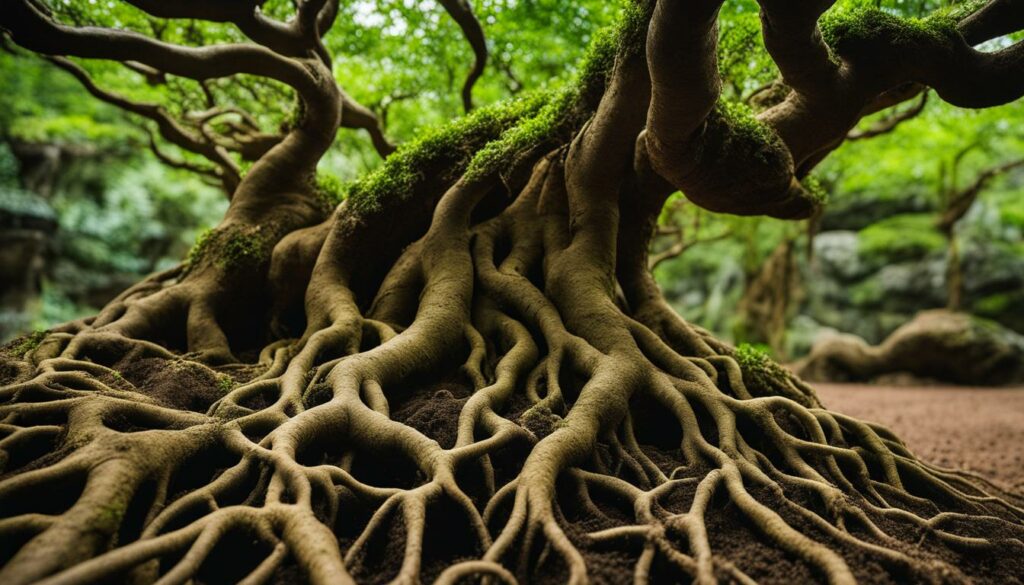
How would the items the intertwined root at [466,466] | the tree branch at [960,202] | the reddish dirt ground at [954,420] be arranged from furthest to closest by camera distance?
the tree branch at [960,202]
the reddish dirt ground at [954,420]
the intertwined root at [466,466]

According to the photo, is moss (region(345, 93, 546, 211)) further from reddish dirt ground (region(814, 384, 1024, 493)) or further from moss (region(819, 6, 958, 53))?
reddish dirt ground (region(814, 384, 1024, 493))

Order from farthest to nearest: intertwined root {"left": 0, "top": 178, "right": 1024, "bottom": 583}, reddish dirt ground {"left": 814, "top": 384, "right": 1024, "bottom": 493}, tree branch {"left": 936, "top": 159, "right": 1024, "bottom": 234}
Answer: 1. tree branch {"left": 936, "top": 159, "right": 1024, "bottom": 234}
2. reddish dirt ground {"left": 814, "top": 384, "right": 1024, "bottom": 493}
3. intertwined root {"left": 0, "top": 178, "right": 1024, "bottom": 583}

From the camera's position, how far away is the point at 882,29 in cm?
312

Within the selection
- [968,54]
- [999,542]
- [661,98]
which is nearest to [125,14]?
[661,98]

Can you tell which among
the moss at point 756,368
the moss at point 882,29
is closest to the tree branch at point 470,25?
the moss at point 882,29

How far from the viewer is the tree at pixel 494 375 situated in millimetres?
2189

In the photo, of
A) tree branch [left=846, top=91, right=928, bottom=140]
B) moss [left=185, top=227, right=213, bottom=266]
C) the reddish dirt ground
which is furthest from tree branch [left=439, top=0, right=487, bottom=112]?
the reddish dirt ground

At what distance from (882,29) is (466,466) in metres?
3.68

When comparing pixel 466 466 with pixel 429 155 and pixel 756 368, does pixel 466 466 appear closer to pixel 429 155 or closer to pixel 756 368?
pixel 756 368

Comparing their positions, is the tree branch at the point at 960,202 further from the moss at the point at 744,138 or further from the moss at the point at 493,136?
the moss at the point at 493,136

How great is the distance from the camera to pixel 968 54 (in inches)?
118

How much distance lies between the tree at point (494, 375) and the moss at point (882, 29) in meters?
0.02

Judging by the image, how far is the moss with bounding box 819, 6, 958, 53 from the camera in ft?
10.1

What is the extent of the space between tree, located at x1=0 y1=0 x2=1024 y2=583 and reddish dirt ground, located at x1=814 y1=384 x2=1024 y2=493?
4.23 feet
